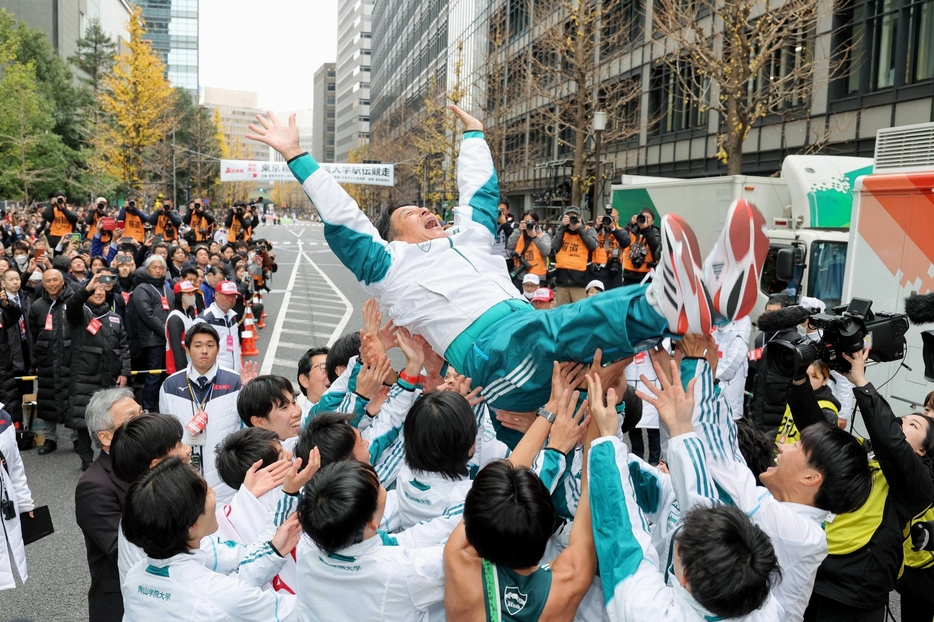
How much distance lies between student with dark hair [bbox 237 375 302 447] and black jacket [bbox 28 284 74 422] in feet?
13.9

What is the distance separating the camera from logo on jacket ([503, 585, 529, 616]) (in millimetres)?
2365

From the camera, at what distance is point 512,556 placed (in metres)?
2.33

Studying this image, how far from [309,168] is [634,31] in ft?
81.8

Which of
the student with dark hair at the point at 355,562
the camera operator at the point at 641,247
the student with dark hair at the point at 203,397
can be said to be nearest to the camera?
the student with dark hair at the point at 355,562

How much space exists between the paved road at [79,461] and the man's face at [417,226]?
119 inches

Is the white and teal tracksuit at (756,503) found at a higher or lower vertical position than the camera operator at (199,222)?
lower

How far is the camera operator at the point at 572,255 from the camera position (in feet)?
45.7

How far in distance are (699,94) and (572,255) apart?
11.1 m

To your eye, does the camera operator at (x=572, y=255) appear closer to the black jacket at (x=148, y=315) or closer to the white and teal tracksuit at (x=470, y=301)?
the black jacket at (x=148, y=315)

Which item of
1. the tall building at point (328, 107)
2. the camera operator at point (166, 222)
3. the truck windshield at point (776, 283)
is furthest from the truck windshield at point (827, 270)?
the tall building at point (328, 107)

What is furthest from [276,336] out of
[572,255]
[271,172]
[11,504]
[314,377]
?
[271,172]

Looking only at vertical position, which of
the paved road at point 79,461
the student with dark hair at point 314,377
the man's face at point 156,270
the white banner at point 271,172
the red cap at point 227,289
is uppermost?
the white banner at point 271,172

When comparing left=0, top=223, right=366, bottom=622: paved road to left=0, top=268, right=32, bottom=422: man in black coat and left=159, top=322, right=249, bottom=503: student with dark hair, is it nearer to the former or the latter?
left=0, top=268, right=32, bottom=422: man in black coat

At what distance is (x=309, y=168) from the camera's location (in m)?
3.99
